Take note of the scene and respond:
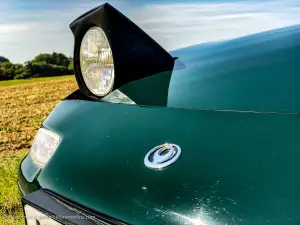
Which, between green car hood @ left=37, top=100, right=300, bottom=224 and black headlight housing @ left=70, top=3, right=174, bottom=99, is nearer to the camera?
green car hood @ left=37, top=100, right=300, bottom=224

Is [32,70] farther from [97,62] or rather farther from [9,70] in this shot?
[97,62]

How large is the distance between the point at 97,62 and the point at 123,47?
12 cm

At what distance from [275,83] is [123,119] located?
51 cm

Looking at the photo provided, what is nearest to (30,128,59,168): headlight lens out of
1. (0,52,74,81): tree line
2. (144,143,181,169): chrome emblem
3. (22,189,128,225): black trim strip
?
(22,189,128,225): black trim strip

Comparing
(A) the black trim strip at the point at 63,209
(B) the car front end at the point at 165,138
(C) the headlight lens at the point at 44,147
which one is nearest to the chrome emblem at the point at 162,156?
(B) the car front end at the point at 165,138

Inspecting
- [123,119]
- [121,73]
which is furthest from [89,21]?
[123,119]

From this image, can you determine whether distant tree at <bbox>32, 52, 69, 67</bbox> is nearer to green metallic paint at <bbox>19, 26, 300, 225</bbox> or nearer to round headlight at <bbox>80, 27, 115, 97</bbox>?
round headlight at <bbox>80, 27, 115, 97</bbox>

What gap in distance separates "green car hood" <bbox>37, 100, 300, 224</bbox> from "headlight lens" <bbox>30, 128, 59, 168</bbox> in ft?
0.26

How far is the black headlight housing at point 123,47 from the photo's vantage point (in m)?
1.52

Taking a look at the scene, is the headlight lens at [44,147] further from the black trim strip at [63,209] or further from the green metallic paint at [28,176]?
the black trim strip at [63,209]

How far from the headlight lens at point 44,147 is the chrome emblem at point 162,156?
0.48 m

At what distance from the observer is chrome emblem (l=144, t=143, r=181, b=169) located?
1051 millimetres

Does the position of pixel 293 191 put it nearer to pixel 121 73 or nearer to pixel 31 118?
pixel 121 73

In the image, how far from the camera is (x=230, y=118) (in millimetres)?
1112
